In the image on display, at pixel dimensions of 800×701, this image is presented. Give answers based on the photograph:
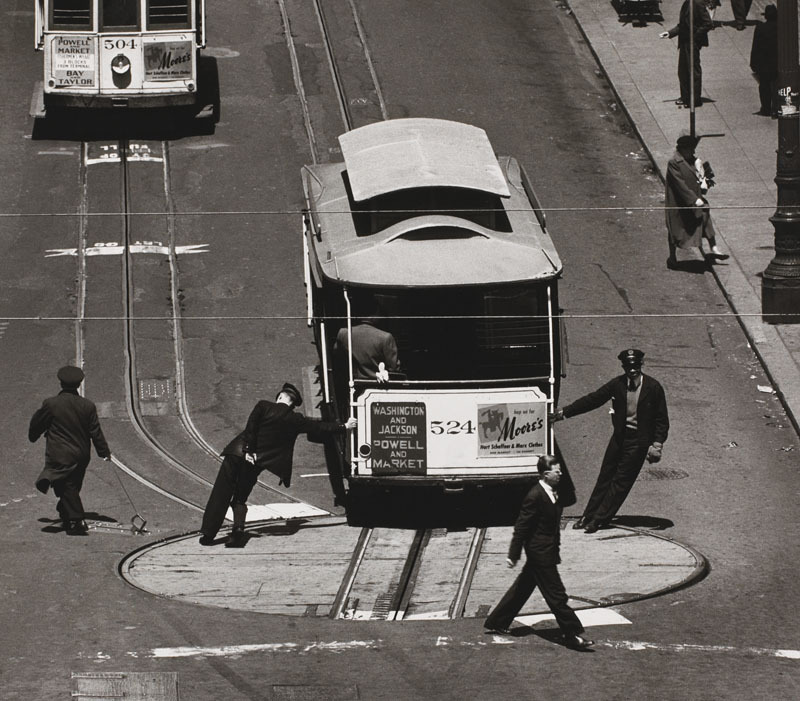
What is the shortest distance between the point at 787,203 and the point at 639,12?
1203 cm

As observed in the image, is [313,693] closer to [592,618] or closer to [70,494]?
[592,618]

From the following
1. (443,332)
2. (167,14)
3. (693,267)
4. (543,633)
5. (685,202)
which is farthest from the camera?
(167,14)

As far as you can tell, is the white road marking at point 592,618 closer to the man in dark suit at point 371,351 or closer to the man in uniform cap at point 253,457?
the man in uniform cap at point 253,457

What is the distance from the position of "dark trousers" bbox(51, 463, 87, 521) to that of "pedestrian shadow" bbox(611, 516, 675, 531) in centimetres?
510

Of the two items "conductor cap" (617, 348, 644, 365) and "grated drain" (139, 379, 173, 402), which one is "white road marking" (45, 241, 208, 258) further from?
"conductor cap" (617, 348, 644, 365)

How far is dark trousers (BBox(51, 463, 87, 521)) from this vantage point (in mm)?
16672

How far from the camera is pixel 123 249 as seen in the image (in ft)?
81.5

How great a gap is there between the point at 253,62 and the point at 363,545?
17.1 m

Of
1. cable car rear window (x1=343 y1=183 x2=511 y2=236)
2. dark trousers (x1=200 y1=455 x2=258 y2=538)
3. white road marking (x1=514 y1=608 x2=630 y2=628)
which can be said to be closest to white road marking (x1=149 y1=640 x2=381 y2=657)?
white road marking (x1=514 y1=608 x2=630 y2=628)

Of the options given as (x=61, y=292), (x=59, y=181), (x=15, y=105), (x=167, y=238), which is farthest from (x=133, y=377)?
(x=15, y=105)

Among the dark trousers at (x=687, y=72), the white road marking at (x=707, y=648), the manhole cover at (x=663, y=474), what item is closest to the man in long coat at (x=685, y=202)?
the dark trousers at (x=687, y=72)

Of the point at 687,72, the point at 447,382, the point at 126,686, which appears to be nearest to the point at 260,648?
the point at 126,686

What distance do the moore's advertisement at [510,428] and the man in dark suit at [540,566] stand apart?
302cm

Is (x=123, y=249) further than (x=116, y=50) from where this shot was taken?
No
